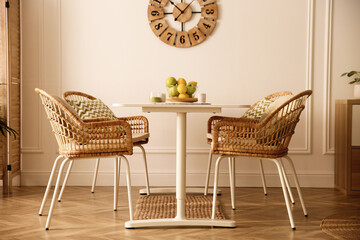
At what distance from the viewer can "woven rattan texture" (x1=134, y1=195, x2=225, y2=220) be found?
9.44ft

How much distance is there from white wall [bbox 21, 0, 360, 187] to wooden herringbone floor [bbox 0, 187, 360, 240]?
29cm

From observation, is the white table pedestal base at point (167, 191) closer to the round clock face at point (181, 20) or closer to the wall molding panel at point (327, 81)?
the wall molding panel at point (327, 81)

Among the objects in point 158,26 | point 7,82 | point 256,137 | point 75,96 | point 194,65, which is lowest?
point 256,137

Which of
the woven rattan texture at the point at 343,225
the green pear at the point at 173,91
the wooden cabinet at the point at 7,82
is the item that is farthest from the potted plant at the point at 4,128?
the woven rattan texture at the point at 343,225

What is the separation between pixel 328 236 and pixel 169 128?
1910 millimetres

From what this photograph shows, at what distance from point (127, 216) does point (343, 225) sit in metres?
1.38

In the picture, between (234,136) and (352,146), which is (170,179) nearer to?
(234,136)

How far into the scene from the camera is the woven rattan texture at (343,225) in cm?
250

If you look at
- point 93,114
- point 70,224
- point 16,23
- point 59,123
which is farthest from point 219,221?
point 16,23

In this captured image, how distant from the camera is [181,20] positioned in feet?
13.1

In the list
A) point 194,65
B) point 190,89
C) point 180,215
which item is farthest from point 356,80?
point 180,215

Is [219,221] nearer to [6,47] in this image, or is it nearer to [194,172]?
[194,172]

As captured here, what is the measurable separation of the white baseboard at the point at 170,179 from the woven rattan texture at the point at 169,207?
1.65 ft

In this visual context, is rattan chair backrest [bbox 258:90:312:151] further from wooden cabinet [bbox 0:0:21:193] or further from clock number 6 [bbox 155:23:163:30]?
wooden cabinet [bbox 0:0:21:193]
